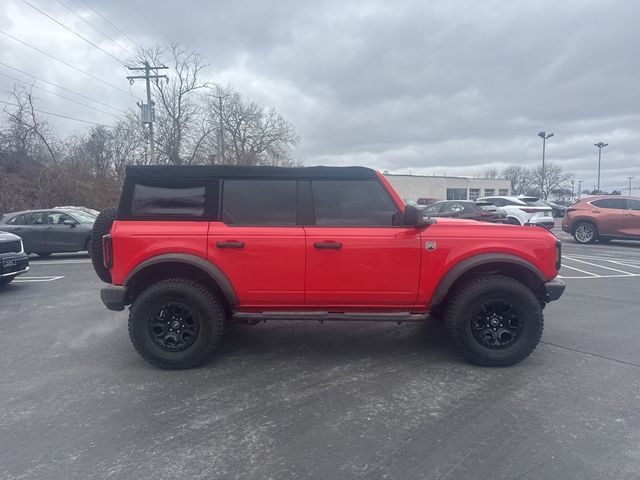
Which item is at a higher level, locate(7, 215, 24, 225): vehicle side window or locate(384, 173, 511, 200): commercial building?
locate(384, 173, 511, 200): commercial building

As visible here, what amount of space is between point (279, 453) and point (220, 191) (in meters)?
2.52

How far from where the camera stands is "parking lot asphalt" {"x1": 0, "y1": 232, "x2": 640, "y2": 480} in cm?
277

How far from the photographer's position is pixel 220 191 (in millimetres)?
4363

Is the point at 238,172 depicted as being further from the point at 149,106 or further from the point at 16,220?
the point at 149,106

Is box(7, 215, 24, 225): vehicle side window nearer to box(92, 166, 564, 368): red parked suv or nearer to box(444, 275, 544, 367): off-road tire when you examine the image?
box(92, 166, 564, 368): red parked suv

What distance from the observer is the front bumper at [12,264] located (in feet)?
26.4

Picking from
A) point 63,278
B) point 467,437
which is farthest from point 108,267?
point 63,278

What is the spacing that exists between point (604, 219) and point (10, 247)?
17.6 metres

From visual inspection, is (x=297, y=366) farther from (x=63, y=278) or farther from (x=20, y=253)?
(x=63, y=278)

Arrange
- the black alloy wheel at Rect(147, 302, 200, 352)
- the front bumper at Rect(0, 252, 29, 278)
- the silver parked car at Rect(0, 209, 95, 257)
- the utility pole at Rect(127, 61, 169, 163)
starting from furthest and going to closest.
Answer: the utility pole at Rect(127, 61, 169, 163)
the silver parked car at Rect(0, 209, 95, 257)
the front bumper at Rect(0, 252, 29, 278)
the black alloy wheel at Rect(147, 302, 200, 352)

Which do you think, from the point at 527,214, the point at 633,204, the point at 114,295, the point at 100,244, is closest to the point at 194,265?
the point at 114,295

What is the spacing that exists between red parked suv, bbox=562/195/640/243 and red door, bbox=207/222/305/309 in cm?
1525

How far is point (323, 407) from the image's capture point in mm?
3502

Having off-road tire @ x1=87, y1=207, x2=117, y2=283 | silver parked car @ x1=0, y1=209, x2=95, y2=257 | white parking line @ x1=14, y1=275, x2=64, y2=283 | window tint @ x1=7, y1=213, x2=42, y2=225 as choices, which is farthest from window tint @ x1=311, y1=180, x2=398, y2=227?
window tint @ x1=7, y1=213, x2=42, y2=225
